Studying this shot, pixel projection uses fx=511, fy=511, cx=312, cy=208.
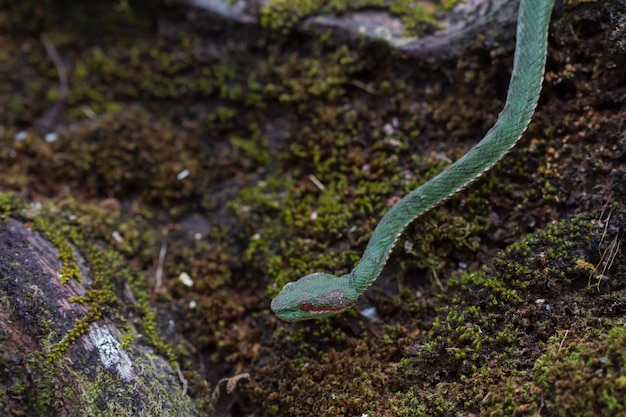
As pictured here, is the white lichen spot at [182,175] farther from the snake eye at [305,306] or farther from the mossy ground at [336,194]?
the snake eye at [305,306]

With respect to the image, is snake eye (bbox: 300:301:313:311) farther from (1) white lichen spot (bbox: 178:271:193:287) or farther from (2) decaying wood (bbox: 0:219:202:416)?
(1) white lichen spot (bbox: 178:271:193:287)

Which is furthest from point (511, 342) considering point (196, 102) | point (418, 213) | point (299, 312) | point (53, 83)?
point (53, 83)

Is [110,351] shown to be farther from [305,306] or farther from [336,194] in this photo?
[336,194]

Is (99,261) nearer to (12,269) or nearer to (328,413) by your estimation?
(12,269)

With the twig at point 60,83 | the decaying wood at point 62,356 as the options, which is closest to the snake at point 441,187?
the decaying wood at point 62,356

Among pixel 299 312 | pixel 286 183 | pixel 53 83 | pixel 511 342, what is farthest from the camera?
pixel 53 83

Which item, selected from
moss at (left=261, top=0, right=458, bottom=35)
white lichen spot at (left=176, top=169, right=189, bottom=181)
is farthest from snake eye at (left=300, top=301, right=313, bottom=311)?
moss at (left=261, top=0, right=458, bottom=35)

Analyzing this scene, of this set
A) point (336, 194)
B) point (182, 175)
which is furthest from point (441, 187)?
point (182, 175)
